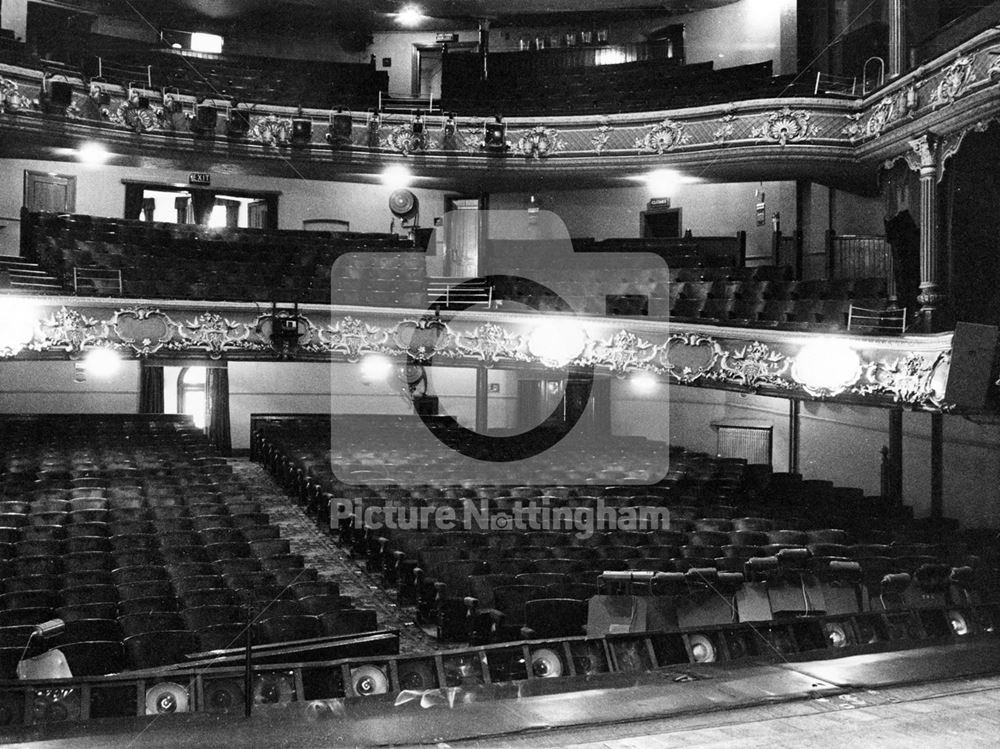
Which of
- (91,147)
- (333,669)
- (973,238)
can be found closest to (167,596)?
(333,669)

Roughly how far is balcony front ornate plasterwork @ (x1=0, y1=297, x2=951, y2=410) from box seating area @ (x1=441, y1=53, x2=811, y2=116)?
3.48m

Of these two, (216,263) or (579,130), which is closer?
(216,263)

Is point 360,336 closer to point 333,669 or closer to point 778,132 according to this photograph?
point 778,132

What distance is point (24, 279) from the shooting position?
9742 millimetres

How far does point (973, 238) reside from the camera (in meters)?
8.17

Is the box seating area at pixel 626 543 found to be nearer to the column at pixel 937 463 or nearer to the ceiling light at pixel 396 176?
the column at pixel 937 463

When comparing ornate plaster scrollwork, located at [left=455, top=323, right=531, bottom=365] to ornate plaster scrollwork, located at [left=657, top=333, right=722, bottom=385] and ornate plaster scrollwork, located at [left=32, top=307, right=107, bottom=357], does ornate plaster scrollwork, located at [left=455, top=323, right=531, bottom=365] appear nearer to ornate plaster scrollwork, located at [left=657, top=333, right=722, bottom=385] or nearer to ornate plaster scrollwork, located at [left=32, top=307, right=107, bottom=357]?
ornate plaster scrollwork, located at [left=657, top=333, right=722, bottom=385]

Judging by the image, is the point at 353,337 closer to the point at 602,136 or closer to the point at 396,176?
the point at 396,176

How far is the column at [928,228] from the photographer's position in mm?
8031

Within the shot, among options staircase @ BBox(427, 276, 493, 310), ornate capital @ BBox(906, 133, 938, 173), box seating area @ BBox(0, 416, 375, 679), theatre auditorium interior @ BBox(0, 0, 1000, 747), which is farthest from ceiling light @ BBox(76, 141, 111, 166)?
ornate capital @ BBox(906, 133, 938, 173)

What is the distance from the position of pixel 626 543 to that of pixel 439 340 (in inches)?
177

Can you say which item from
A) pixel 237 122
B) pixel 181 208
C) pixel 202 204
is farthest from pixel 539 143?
pixel 181 208

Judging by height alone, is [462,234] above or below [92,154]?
below

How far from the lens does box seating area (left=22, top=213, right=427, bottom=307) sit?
1016 centimetres
